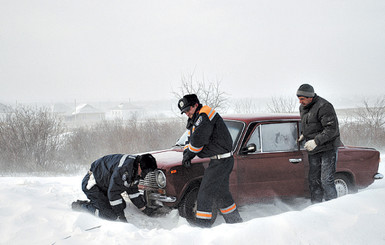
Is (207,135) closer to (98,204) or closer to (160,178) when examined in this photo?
(160,178)

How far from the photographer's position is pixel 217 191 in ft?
15.3

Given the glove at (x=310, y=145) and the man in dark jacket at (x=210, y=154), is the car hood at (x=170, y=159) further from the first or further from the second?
the glove at (x=310, y=145)

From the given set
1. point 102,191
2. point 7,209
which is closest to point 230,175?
A: point 102,191

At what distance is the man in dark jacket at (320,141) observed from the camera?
525cm

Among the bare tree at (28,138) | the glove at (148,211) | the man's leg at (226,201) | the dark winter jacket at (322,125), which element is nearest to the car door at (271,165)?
the dark winter jacket at (322,125)

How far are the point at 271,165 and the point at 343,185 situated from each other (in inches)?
60.8

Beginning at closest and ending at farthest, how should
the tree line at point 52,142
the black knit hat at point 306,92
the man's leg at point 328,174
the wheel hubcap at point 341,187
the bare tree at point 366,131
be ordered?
the man's leg at point 328,174
the black knit hat at point 306,92
the wheel hubcap at point 341,187
the tree line at point 52,142
the bare tree at point 366,131

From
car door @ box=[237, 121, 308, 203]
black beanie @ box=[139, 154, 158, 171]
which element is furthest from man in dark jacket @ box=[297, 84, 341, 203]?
black beanie @ box=[139, 154, 158, 171]

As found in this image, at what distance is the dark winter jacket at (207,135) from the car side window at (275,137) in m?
0.90

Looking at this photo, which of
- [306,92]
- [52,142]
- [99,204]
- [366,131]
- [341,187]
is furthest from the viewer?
[366,131]

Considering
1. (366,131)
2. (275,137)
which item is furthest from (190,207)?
(366,131)

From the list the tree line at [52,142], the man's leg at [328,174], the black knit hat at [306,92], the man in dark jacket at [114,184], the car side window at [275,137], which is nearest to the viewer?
the man in dark jacket at [114,184]

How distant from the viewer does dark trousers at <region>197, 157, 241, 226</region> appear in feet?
15.1

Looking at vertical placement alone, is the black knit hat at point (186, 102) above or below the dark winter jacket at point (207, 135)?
above
